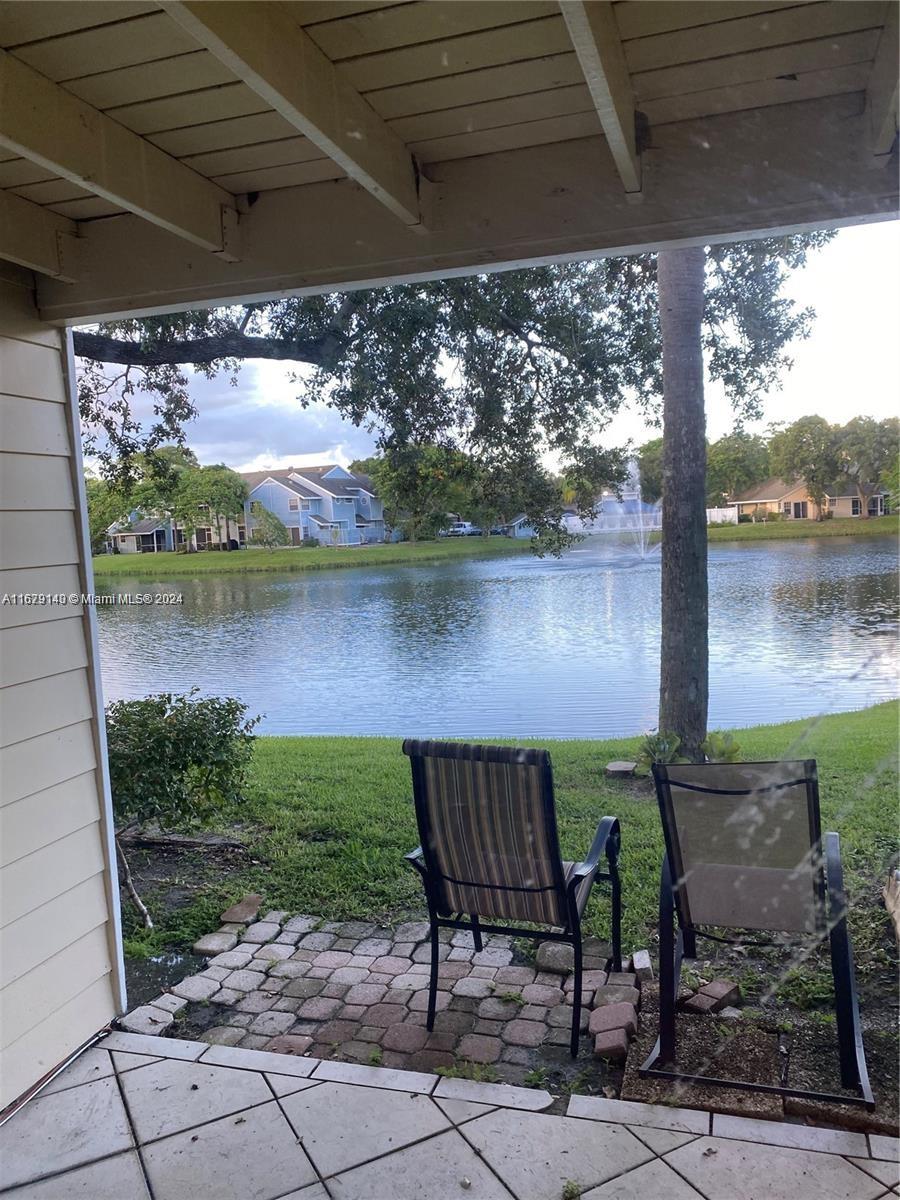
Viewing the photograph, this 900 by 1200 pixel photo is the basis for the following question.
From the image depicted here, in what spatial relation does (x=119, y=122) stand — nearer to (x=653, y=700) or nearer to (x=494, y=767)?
(x=494, y=767)

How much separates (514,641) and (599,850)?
22.5ft

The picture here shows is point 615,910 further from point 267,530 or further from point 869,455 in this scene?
point 267,530

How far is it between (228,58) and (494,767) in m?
1.58

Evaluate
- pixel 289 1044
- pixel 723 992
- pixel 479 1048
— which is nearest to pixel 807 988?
pixel 723 992

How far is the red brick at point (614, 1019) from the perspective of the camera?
215cm

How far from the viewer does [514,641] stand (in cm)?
909

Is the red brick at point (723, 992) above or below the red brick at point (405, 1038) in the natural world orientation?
above

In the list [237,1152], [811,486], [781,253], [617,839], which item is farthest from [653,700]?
[237,1152]

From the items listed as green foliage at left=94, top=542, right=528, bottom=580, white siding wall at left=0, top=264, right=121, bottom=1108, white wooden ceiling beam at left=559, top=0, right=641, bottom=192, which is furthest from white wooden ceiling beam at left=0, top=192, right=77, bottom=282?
green foliage at left=94, top=542, right=528, bottom=580

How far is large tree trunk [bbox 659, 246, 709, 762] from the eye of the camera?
4.52 m

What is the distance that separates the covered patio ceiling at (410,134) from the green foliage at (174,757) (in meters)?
1.69

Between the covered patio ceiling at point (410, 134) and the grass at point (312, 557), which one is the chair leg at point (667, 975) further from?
the grass at point (312, 557)

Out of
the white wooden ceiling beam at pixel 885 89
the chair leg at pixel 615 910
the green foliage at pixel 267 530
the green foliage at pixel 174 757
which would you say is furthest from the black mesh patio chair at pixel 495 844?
the green foliage at pixel 267 530

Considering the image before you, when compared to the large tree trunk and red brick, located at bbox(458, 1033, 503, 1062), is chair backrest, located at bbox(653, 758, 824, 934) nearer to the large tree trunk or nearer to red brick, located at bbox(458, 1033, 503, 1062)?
red brick, located at bbox(458, 1033, 503, 1062)
